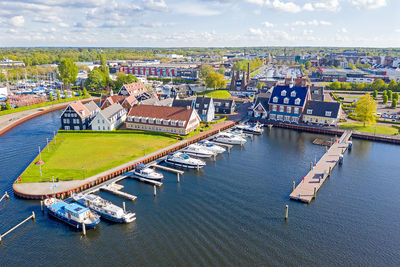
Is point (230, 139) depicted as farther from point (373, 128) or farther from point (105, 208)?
point (373, 128)

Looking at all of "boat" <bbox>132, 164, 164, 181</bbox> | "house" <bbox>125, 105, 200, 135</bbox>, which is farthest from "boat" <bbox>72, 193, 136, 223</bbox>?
"house" <bbox>125, 105, 200, 135</bbox>

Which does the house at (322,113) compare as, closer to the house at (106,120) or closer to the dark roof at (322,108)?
the dark roof at (322,108)

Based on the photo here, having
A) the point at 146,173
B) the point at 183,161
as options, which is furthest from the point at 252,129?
the point at 146,173

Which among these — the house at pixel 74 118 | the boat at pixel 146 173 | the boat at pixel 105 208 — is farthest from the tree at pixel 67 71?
the boat at pixel 105 208

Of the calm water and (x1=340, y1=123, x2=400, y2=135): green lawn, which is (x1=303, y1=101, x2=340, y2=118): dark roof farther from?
the calm water

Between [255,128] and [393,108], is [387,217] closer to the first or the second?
[255,128]
